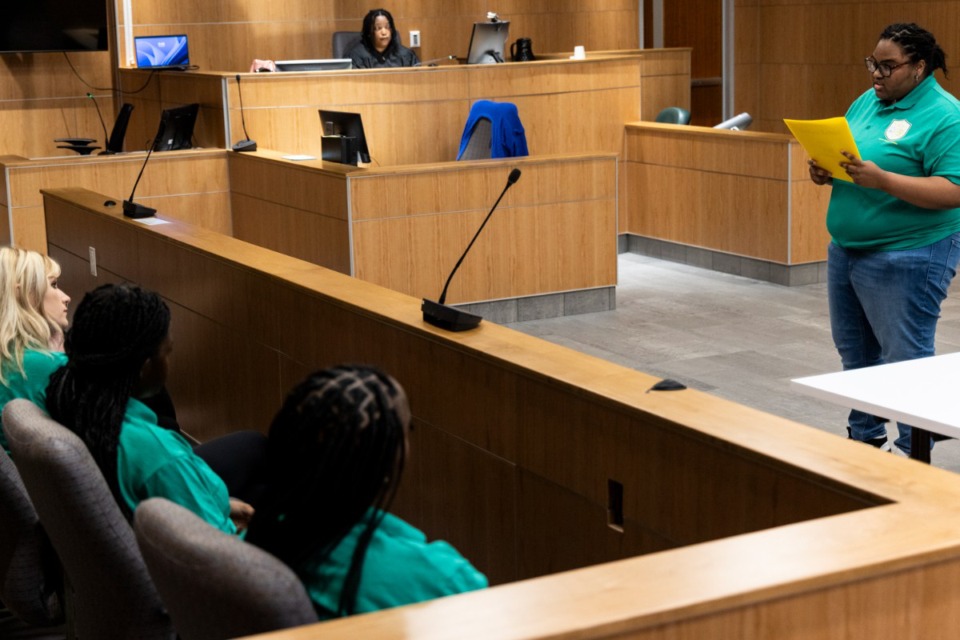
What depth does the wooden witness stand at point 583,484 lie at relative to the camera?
1543 mm

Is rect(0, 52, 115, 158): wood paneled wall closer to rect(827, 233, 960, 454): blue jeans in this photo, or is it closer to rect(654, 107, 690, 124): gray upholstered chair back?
rect(654, 107, 690, 124): gray upholstered chair back

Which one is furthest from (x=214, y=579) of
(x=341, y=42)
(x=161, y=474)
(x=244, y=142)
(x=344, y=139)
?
(x=341, y=42)

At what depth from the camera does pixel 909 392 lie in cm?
293

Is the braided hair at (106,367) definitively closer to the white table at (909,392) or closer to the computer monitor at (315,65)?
the white table at (909,392)

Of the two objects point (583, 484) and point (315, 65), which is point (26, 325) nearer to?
point (583, 484)

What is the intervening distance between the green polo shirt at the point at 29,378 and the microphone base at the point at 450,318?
2.85ft

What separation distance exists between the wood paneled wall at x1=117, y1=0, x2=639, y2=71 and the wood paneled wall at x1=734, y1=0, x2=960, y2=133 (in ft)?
3.70

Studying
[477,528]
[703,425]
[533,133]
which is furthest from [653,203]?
[703,425]

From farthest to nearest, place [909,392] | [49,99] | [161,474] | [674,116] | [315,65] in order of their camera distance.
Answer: [49,99], [674,116], [315,65], [909,392], [161,474]

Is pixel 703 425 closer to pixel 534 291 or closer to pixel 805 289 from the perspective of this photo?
pixel 534 291

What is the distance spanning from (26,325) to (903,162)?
2.46m

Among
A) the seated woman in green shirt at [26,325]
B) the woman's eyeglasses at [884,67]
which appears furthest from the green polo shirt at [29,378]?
the woman's eyeglasses at [884,67]

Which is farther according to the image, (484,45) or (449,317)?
(484,45)

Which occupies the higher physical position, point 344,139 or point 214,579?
point 344,139
